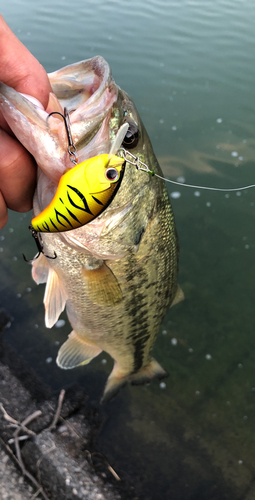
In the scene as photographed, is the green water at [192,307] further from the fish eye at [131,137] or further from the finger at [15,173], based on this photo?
the fish eye at [131,137]

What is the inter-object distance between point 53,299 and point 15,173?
860mm

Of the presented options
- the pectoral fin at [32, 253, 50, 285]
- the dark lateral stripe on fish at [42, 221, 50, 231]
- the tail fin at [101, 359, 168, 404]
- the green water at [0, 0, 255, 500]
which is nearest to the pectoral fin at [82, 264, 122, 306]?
the pectoral fin at [32, 253, 50, 285]

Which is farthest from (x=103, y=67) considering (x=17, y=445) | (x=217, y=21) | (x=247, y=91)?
(x=217, y=21)

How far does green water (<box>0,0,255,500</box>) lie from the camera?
2.79m

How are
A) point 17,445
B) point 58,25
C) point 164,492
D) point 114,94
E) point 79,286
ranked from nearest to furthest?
point 114,94 → point 79,286 → point 17,445 → point 164,492 → point 58,25

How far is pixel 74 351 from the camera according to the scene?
254 cm

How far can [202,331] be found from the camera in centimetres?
349

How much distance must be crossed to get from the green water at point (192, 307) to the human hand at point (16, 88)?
227 centimetres

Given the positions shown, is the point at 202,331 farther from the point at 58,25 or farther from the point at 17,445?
the point at 58,25

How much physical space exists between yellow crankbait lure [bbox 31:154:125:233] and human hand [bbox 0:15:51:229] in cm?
39

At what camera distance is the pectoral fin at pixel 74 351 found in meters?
2.52

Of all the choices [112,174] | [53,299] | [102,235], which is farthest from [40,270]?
[112,174]

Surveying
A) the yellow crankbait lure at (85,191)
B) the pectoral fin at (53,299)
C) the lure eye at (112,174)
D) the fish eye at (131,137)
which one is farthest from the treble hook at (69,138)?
the pectoral fin at (53,299)

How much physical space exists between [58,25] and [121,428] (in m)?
9.15
